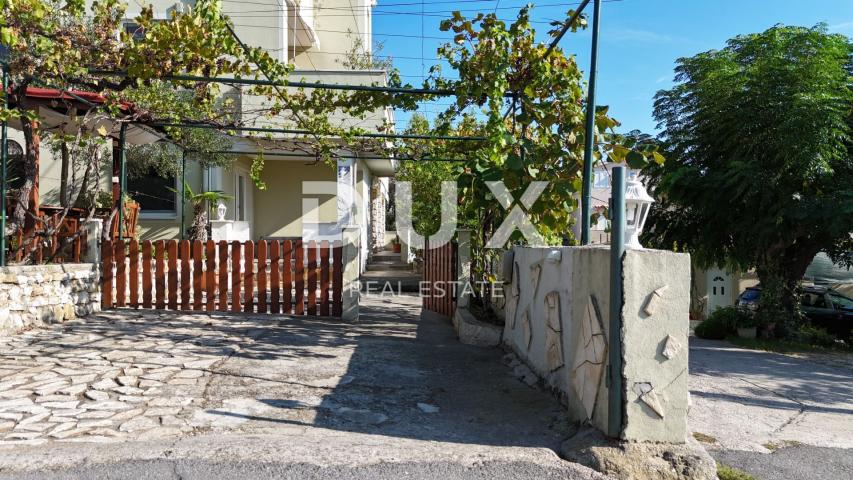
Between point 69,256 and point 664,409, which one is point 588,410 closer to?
point 664,409

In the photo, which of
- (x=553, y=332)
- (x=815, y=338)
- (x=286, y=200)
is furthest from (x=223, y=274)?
(x=815, y=338)

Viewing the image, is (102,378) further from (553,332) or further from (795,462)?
(795,462)

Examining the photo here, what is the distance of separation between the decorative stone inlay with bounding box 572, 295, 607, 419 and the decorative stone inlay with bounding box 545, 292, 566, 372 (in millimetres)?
426

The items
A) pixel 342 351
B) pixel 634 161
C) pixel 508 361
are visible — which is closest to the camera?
pixel 634 161

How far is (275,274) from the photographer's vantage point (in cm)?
882

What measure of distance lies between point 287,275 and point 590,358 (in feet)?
18.8

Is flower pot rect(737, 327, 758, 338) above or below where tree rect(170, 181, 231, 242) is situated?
below

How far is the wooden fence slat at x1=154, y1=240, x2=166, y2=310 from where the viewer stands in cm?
866

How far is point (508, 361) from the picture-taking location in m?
6.39

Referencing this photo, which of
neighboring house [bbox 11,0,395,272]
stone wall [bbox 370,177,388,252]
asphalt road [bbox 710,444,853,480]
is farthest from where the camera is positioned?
stone wall [bbox 370,177,388,252]

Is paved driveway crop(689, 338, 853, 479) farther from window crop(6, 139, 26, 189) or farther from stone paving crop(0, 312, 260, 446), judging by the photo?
window crop(6, 139, 26, 189)

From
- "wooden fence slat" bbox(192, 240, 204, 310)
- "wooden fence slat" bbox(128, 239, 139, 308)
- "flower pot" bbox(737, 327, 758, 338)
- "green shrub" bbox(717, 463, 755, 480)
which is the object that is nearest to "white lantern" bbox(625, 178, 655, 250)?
"green shrub" bbox(717, 463, 755, 480)

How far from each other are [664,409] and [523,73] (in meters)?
4.64

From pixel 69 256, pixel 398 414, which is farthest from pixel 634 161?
pixel 69 256
